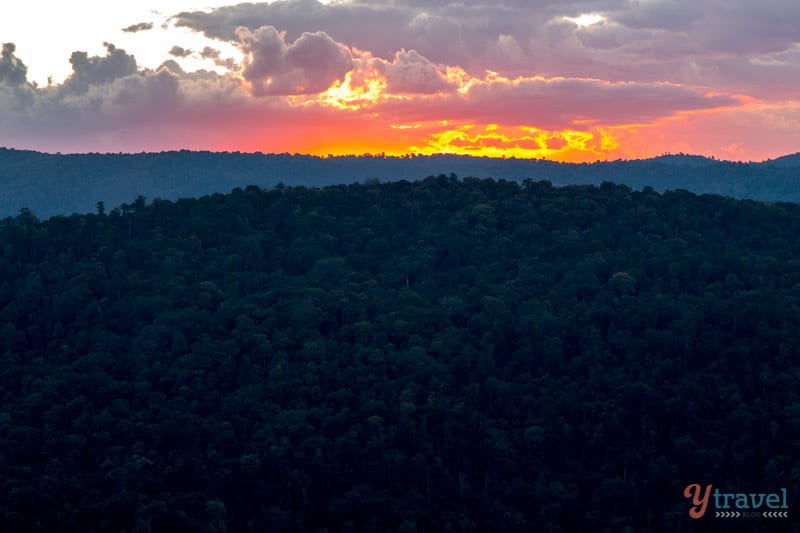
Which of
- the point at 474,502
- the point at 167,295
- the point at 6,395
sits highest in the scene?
the point at 167,295

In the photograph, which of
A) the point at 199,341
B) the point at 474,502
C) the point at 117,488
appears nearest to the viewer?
the point at 117,488

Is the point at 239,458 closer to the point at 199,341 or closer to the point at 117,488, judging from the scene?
the point at 117,488

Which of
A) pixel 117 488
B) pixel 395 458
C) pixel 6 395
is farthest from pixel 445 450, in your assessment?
pixel 6 395

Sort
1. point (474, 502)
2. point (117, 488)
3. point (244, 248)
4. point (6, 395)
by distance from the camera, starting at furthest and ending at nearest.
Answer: point (244, 248) < point (6, 395) < point (474, 502) < point (117, 488)

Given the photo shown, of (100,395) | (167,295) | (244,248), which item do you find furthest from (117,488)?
(244,248)

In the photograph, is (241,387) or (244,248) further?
(244,248)

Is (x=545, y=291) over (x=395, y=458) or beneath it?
over

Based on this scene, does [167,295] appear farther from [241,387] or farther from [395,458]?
[395,458]
